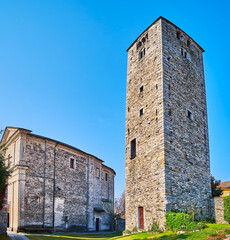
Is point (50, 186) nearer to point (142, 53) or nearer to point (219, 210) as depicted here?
point (142, 53)

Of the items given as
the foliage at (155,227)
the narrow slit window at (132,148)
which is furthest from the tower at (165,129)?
the foliage at (155,227)

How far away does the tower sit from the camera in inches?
644

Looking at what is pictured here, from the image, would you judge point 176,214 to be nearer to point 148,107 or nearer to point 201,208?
point 201,208

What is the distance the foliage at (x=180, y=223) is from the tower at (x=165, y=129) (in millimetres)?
576

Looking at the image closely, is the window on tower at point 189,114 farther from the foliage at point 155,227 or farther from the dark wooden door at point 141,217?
the foliage at point 155,227

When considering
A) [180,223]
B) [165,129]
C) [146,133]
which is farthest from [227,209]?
[146,133]

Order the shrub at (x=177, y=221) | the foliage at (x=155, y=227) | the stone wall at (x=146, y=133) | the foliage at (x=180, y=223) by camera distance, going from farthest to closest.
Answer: the stone wall at (x=146, y=133)
the foliage at (x=155, y=227)
the shrub at (x=177, y=221)
the foliage at (x=180, y=223)

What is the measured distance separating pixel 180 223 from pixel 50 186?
1376 cm

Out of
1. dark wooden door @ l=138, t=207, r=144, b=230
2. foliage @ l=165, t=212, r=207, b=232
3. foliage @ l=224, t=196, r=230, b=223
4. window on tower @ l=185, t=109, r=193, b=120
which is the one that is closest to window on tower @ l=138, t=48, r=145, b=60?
window on tower @ l=185, t=109, r=193, b=120

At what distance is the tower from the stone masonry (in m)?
A: 8.31

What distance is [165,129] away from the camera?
659 inches

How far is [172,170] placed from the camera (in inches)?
642

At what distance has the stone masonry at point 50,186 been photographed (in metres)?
22.2

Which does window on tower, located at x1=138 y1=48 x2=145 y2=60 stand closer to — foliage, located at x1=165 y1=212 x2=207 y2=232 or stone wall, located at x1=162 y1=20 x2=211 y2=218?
stone wall, located at x1=162 y1=20 x2=211 y2=218
